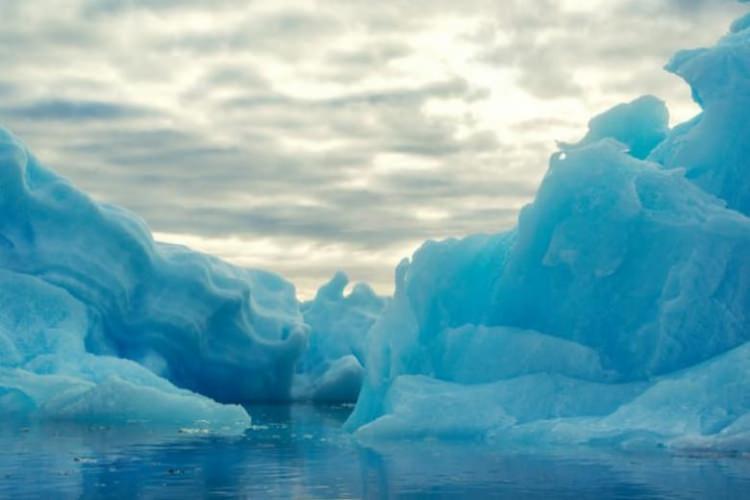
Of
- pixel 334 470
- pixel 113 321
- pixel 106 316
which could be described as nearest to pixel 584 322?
pixel 334 470

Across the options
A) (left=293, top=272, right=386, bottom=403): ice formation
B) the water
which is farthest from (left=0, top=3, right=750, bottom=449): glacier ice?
(left=293, top=272, right=386, bottom=403): ice formation

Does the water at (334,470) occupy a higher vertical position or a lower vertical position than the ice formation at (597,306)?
lower

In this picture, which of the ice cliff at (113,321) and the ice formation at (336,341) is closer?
the ice cliff at (113,321)

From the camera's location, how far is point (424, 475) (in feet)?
39.8

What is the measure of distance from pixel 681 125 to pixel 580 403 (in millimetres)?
7143

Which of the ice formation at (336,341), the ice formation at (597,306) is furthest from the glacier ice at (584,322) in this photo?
the ice formation at (336,341)

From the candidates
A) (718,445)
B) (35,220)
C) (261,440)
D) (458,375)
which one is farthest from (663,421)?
(35,220)

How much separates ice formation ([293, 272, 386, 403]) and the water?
21664 millimetres

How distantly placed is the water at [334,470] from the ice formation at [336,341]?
21.7 m

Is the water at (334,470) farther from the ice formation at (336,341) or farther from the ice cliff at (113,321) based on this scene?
the ice formation at (336,341)

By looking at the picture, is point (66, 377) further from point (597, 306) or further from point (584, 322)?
point (597, 306)

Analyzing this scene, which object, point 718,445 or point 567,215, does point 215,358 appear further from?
point 718,445

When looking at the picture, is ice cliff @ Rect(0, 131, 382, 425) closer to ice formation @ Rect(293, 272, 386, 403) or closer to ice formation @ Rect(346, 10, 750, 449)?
ice formation @ Rect(293, 272, 386, 403)

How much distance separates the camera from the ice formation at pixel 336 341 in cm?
3997
